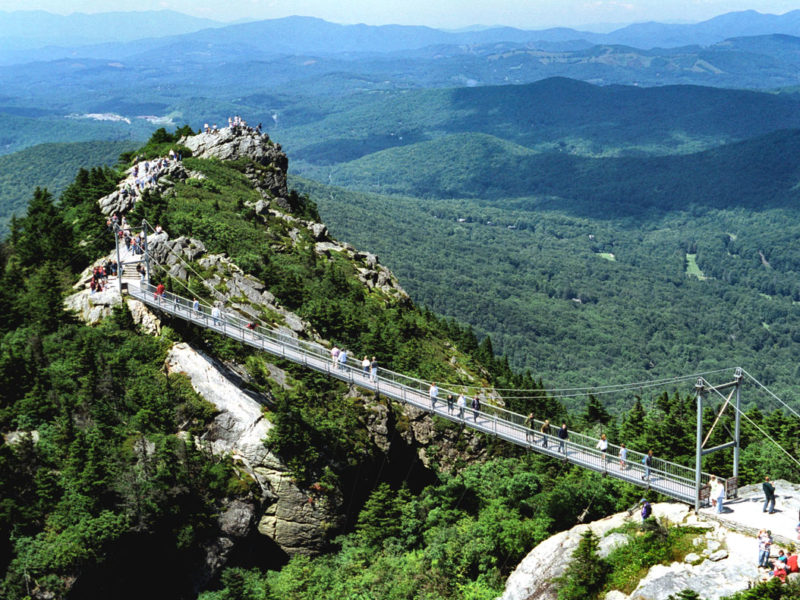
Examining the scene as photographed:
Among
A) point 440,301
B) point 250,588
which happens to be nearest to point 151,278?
point 250,588

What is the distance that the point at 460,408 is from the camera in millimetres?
39875

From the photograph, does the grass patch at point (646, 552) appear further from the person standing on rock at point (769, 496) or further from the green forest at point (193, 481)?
the person standing on rock at point (769, 496)

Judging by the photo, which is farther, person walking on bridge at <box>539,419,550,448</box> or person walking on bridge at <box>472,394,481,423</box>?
person walking on bridge at <box>472,394,481,423</box>

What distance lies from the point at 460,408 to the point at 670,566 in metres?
13.1

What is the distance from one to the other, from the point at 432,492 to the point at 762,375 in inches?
6229

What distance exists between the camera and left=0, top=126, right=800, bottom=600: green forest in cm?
3372

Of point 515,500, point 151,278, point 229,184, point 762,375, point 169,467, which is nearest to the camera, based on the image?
point 169,467

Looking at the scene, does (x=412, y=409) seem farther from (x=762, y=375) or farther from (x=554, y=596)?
(x=762, y=375)

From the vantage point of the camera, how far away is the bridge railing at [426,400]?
3544 centimetres

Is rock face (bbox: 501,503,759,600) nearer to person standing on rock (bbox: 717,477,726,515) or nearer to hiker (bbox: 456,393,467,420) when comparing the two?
person standing on rock (bbox: 717,477,726,515)

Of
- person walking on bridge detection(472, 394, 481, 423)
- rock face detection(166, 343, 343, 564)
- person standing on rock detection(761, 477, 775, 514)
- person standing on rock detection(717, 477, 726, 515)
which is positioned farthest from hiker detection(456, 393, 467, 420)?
person standing on rock detection(761, 477, 775, 514)

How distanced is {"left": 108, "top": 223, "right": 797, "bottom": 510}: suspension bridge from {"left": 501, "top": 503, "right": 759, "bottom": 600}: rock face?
1.29m

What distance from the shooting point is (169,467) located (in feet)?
121

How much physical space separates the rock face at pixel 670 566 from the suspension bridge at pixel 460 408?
4.22ft
